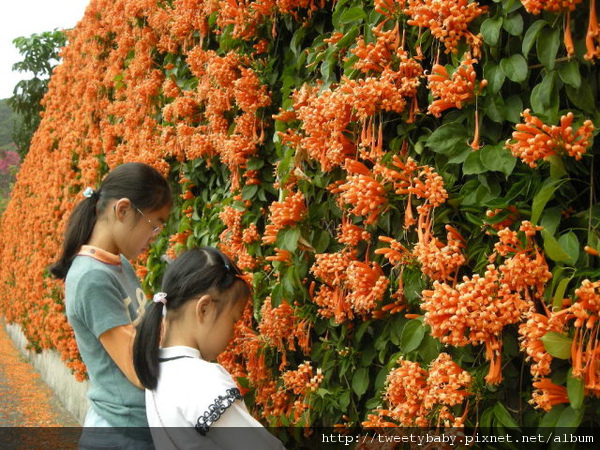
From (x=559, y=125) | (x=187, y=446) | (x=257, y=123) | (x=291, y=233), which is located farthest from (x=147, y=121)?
(x=559, y=125)

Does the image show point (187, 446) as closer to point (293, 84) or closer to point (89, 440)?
point (89, 440)

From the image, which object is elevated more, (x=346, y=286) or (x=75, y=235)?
(x=75, y=235)

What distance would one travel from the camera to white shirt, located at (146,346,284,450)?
148 centimetres

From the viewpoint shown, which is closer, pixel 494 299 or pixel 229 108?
pixel 494 299

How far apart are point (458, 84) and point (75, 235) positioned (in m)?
1.32

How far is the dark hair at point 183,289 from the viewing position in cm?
166

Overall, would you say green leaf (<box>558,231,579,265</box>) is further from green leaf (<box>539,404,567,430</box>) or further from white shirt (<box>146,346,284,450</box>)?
white shirt (<box>146,346,284,450</box>)

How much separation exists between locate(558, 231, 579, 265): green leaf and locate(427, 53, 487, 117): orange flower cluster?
0.38 meters

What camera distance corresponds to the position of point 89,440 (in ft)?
6.29

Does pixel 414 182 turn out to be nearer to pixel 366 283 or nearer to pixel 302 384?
pixel 366 283

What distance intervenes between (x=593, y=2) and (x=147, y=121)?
327 cm

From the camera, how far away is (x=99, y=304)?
1.86 m

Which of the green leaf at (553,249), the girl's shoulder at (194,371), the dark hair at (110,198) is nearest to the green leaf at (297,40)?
the dark hair at (110,198)

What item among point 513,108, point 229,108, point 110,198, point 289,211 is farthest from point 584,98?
point 229,108
